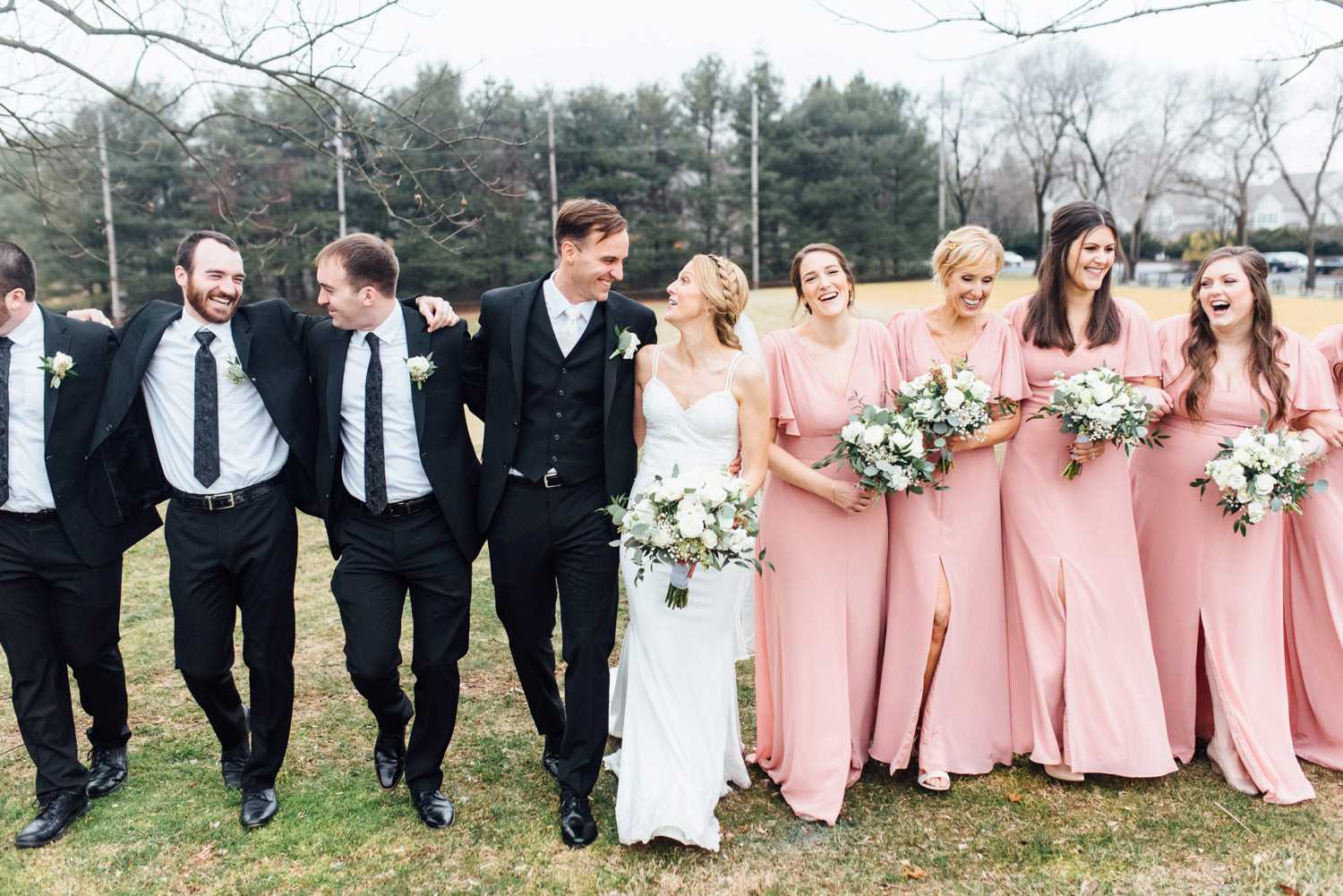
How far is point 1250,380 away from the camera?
507 centimetres

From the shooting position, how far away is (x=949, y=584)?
5066mm

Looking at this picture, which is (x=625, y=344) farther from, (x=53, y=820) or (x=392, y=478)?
(x=53, y=820)

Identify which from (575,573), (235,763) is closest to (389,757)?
(235,763)

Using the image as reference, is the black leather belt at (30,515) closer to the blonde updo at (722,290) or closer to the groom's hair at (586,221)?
the groom's hair at (586,221)

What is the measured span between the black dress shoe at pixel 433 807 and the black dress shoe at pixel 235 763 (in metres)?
0.98

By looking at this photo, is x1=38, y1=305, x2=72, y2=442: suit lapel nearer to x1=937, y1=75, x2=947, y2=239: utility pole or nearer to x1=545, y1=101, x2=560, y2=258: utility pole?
x1=545, y1=101, x2=560, y2=258: utility pole

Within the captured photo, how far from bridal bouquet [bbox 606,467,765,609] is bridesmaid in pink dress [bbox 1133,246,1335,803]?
8.30 feet

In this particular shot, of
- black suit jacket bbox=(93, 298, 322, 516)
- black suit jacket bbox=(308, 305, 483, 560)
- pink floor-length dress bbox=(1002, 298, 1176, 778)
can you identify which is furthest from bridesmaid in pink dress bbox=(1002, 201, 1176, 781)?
black suit jacket bbox=(93, 298, 322, 516)

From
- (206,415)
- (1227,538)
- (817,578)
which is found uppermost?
(206,415)

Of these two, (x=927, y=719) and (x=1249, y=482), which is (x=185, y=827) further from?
(x=1249, y=482)

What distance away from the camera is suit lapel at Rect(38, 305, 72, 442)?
4547mm

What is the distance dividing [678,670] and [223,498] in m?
2.18

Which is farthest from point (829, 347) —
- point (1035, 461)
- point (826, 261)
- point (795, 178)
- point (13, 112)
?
point (795, 178)

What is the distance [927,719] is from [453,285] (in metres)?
37.2
